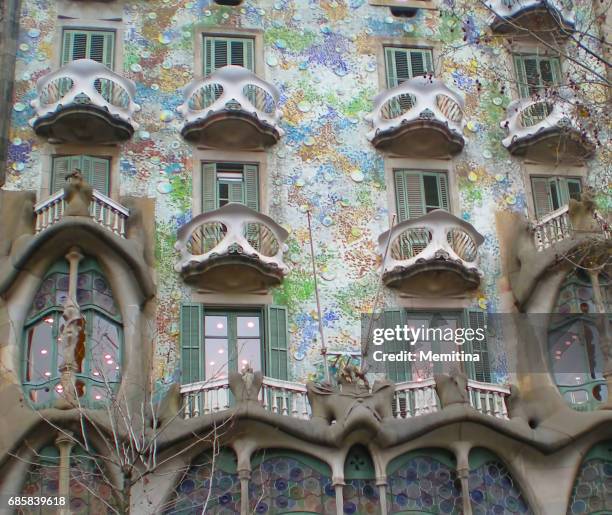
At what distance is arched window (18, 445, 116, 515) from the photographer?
1959cm

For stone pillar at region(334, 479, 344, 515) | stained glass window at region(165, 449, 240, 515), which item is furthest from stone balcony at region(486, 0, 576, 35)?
stained glass window at region(165, 449, 240, 515)

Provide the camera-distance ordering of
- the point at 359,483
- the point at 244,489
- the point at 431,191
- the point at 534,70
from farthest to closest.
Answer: the point at 534,70, the point at 431,191, the point at 359,483, the point at 244,489

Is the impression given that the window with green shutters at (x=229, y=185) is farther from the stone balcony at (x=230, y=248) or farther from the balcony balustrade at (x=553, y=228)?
the balcony balustrade at (x=553, y=228)

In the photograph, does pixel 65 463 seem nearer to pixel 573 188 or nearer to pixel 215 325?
pixel 215 325

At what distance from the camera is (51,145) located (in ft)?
77.7

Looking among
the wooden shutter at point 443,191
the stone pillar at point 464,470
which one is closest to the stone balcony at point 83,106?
the wooden shutter at point 443,191

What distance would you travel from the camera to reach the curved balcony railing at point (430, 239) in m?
22.9

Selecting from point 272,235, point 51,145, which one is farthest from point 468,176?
point 51,145

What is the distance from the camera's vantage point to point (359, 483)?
20312mm

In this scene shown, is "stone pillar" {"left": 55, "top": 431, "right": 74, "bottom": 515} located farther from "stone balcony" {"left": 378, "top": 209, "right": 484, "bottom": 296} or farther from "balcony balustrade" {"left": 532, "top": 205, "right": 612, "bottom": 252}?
"balcony balustrade" {"left": 532, "top": 205, "right": 612, "bottom": 252}

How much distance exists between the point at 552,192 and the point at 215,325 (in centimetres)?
799

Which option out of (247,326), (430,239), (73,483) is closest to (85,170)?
(247,326)

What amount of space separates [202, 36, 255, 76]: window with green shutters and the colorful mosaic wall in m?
0.33

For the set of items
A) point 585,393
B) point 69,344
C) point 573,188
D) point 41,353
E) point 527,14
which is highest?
point 527,14
